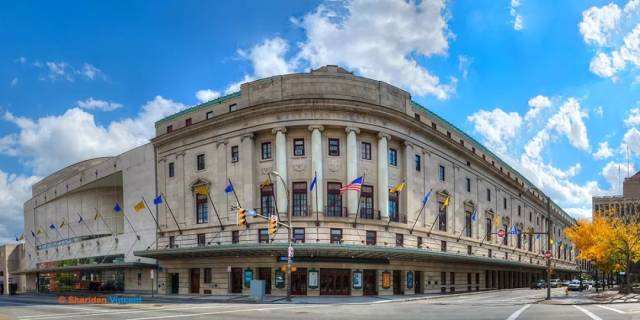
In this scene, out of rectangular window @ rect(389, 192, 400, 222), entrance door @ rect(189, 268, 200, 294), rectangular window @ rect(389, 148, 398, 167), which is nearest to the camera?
rectangular window @ rect(389, 192, 400, 222)

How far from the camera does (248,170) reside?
50312 millimetres

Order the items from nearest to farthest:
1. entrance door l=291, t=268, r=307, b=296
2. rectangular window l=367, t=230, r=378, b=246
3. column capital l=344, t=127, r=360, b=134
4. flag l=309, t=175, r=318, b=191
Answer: flag l=309, t=175, r=318, b=191, entrance door l=291, t=268, r=307, b=296, rectangular window l=367, t=230, r=378, b=246, column capital l=344, t=127, r=360, b=134

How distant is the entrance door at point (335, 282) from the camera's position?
4691 centimetres

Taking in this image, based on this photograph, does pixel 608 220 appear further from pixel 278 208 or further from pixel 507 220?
pixel 278 208

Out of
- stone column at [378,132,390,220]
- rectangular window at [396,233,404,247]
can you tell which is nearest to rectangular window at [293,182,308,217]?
stone column at [378,132,390,220]

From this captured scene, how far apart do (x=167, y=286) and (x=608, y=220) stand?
5174cm

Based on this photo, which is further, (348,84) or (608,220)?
(608,220)

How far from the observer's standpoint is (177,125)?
58969 millimetres

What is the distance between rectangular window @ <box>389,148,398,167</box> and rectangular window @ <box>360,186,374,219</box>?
12.7ft

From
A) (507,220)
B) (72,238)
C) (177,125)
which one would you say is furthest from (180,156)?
(507,220)

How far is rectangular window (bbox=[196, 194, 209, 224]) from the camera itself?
176ft

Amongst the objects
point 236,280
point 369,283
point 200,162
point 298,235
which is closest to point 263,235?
point 298,235

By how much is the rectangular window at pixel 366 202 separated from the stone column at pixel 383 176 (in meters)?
0.81

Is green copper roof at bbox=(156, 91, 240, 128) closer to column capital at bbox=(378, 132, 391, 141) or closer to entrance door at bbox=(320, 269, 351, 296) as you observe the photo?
column capital at bbox=(378, 132, 391, 141)
